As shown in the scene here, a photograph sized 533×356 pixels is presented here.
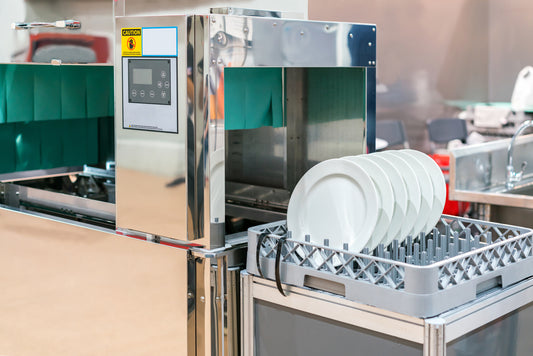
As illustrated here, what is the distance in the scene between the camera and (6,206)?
2271 millimetres

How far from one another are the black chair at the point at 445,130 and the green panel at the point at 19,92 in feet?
18.2

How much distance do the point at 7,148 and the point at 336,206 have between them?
5.02 ft

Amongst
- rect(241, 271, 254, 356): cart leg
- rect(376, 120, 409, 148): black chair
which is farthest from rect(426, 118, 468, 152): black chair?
rect(241, 271, 254, 356): cart leg

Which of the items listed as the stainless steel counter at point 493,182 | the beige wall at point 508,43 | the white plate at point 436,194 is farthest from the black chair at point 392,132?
the white plate at point 436,194

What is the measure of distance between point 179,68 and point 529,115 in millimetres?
6413

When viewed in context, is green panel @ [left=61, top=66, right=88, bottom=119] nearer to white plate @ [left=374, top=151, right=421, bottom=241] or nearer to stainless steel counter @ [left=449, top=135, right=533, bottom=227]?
white plate @ [left=374, top=151, right=421, bottom=241]

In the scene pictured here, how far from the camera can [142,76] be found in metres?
1.63

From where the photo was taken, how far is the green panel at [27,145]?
8.70ft

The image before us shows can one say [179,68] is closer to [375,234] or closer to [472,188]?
[375,234]

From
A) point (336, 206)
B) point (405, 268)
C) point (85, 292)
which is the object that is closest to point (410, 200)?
point (336, 206)

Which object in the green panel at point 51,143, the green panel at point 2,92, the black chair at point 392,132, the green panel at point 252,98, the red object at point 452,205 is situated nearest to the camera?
the green panel at point 252,98

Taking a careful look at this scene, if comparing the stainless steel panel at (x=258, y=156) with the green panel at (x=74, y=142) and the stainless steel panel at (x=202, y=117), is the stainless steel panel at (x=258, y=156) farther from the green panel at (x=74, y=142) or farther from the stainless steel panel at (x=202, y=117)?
the green panel at (x=74, y=142)

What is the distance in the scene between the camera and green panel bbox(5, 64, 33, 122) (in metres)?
2.44

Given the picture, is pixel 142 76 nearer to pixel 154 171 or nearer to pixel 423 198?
pixel 154 171
